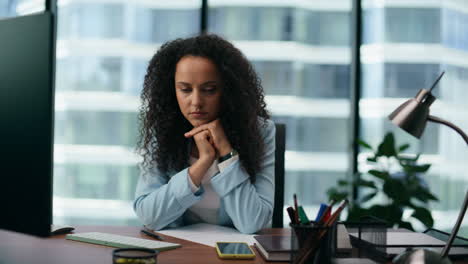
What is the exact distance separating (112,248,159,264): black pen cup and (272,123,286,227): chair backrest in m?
0.99

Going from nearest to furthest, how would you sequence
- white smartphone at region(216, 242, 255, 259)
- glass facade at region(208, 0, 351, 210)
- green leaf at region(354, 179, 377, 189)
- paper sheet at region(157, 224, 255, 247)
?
white smartphone at region(216, 242, 255, 259), paper sheet at region(157, 224, 255, 247), green leaf at region(354, 179, 377, 189), glass facade at region(208, 0, 351, 210)

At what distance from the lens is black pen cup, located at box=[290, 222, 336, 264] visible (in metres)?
0.90

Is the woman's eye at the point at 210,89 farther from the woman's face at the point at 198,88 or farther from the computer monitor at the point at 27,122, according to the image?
the computer monitor at the point at 27,122

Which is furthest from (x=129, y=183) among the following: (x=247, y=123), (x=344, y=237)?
(x=344, y=237)

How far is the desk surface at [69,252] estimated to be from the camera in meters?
1.01

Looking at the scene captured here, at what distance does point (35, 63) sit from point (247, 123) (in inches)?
36.0

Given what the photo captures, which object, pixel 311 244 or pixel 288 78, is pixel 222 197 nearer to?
pixel 311 244

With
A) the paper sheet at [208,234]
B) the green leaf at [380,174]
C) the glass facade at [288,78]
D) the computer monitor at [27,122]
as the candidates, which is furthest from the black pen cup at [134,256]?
the glass facade at [288,78]

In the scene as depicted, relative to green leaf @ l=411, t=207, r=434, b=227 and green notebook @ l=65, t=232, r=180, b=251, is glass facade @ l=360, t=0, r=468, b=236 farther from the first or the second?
green notebook @ l=65, t=232, r=180, b=251

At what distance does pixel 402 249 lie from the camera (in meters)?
1.08

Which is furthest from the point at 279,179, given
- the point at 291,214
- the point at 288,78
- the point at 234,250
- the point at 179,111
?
the point at 288,78

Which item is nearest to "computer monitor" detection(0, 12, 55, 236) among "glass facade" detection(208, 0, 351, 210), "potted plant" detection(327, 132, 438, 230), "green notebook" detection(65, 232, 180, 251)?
"green notebook" detection(65, 232, 180, 251)

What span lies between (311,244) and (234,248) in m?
0.27

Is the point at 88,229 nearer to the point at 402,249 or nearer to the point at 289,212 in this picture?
the point at 289,212
